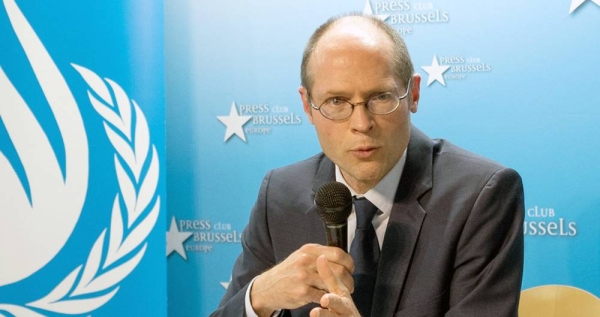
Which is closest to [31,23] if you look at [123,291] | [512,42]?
[123,291]

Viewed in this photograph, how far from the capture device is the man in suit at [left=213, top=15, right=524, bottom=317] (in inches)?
81.0

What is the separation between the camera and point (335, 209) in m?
1.94

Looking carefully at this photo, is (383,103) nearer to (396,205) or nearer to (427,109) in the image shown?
(396,205)

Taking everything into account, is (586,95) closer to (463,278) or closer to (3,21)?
(463,278)

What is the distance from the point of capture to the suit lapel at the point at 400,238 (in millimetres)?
2170

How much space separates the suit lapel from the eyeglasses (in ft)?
0.85

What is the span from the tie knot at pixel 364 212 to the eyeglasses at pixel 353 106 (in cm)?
29

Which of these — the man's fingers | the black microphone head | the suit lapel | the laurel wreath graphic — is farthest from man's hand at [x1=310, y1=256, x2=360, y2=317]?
the laurel wreath graphic

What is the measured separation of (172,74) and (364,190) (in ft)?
6.43

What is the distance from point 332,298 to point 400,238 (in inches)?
16.9

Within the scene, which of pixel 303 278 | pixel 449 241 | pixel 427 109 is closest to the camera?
pixel 303 278

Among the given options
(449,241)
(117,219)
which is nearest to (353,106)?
(449,241)

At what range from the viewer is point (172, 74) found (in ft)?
13.2

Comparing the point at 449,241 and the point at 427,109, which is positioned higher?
the point at 427,109
